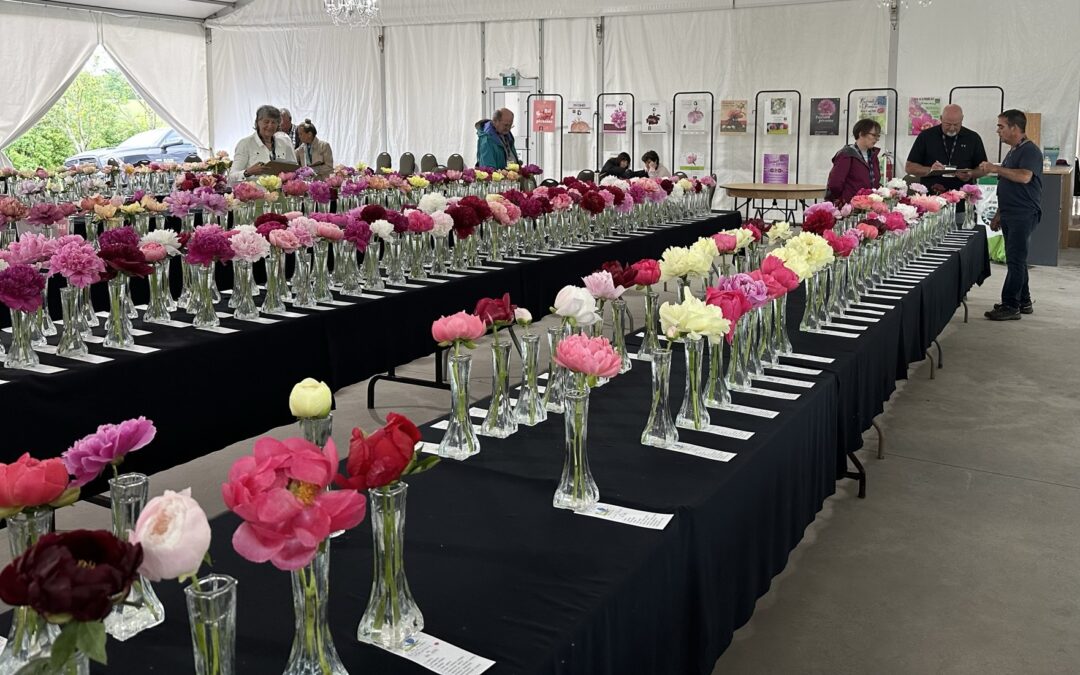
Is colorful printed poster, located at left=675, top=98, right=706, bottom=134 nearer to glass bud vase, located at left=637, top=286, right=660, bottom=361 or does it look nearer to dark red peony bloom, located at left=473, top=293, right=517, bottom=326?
glass bud vase, located at left=637, top=286, right=660, bottom=361

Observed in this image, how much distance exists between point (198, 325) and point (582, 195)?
2.95 m

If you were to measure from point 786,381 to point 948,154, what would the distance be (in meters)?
6.32

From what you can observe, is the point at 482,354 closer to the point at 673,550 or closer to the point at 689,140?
the point at 673,550

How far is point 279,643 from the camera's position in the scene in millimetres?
1347

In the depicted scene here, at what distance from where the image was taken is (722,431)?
7.67ft

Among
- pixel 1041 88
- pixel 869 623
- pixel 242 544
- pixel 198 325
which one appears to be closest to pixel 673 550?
pixel 242 544

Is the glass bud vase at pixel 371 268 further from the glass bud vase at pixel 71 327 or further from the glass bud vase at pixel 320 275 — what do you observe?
the glass bud vase at pixel 71 327

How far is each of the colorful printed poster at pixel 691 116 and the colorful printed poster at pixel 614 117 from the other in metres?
0.79

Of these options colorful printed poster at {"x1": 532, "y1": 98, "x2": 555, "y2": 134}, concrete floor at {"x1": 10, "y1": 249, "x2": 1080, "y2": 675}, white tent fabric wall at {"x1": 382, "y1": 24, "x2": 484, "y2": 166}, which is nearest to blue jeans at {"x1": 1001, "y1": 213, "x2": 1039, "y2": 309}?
→ concrete floor at {"x1": 10, "y1": 249, "x2": 1080, "y2": 675}

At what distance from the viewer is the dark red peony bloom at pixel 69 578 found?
2.86 feet

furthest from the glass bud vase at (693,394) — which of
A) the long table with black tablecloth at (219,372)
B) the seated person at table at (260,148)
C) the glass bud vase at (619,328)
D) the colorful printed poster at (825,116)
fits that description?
the colorful printed poster at (825,116)

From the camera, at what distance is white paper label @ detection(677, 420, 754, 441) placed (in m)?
2.31

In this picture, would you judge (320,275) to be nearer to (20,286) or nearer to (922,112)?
(20,286)

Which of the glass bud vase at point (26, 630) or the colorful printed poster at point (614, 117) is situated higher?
the colorful printed poster at point (614, 117)
